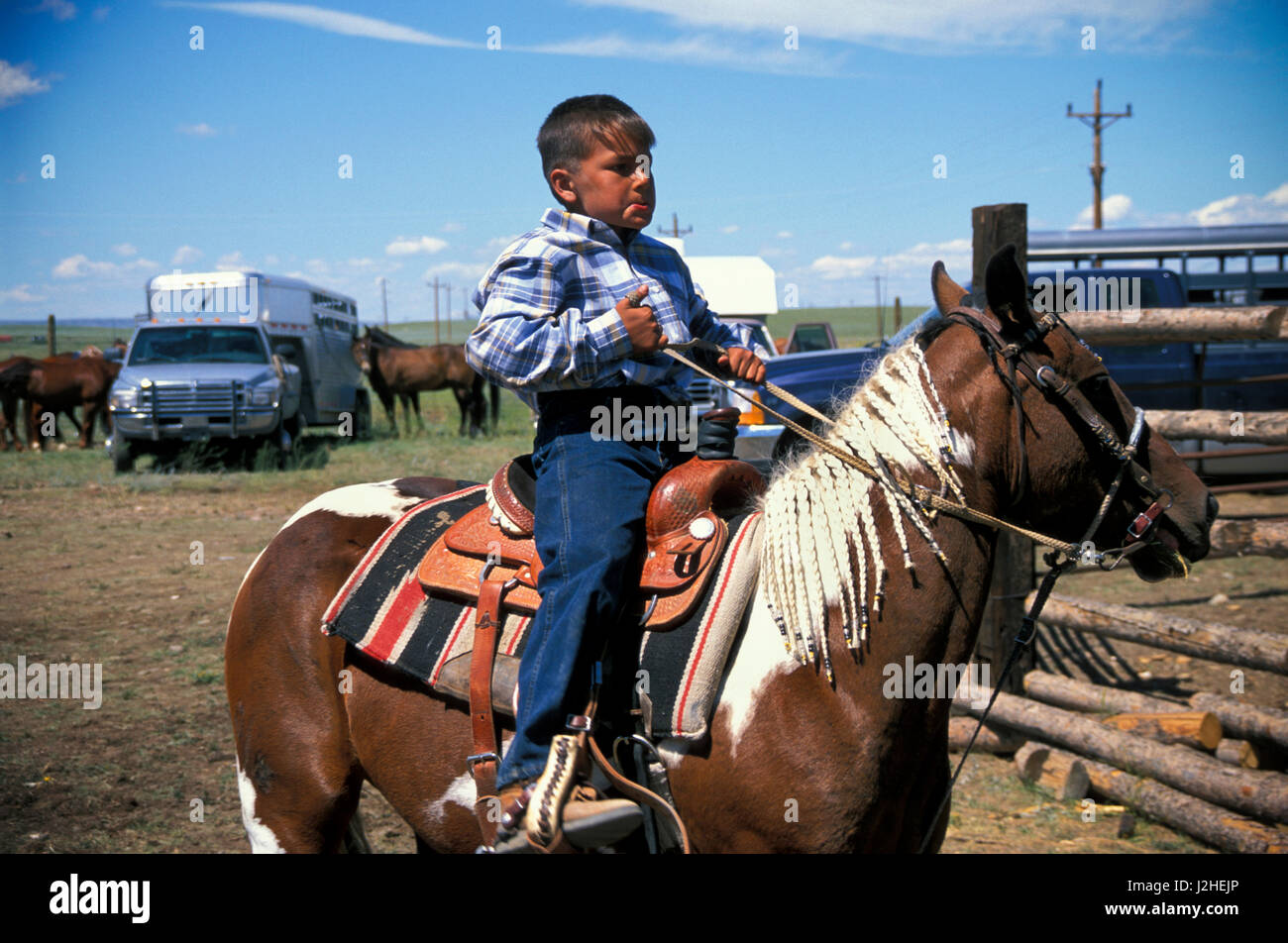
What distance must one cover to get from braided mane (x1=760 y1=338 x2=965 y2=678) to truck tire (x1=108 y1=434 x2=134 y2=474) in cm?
1588

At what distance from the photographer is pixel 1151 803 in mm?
4578

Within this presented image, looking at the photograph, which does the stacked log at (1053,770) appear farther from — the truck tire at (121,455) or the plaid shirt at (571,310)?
the truck tire at (121,455)

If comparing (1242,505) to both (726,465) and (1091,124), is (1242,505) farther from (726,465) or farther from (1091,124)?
(1091,124)

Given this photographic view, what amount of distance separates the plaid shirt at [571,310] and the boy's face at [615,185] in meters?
0.05

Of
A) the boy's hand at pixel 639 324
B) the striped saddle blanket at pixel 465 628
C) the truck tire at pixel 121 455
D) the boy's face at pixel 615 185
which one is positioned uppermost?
the boy's face at pixel 615 185

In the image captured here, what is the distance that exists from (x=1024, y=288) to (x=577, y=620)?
55.6 inches

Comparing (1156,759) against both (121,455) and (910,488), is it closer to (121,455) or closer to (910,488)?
(910,488)

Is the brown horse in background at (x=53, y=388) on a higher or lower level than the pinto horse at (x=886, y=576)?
higher

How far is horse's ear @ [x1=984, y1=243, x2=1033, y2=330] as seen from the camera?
7.63 feet

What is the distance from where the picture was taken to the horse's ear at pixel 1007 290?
2326 millimetres

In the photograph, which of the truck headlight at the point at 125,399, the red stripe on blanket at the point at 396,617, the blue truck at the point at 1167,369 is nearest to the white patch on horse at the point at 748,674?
the red stripe on blanket at the point at 396,617
